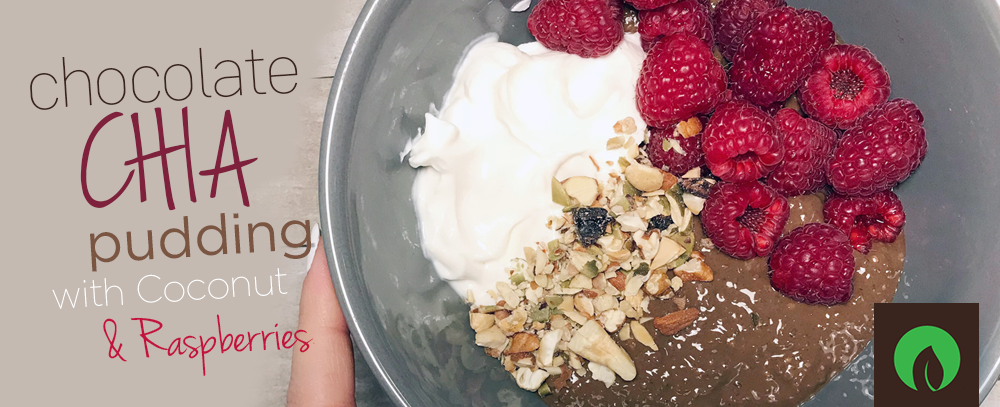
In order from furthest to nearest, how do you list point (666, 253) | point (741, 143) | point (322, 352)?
1. point (322, 352)
2. point (666, 253)
3. point (741, 143)

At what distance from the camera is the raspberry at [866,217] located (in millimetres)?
1131

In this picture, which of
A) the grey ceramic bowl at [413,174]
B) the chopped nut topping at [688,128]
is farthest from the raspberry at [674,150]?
the grey ceramic bowl at [413,174]

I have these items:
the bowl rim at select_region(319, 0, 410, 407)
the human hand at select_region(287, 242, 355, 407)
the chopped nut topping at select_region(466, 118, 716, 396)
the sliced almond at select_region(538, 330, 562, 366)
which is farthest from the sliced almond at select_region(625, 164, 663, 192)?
the human hand at select_region(287, 242, 355, 407)

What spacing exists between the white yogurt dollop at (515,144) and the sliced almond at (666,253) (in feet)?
0.59

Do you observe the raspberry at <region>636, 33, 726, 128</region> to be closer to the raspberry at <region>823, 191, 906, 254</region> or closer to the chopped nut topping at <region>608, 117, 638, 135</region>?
the chopped nut topping at <region>608, 117, 638, 135</region>

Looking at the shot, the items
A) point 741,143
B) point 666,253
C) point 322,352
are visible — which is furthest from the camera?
point 322,352

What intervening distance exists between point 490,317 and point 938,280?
2.76ft

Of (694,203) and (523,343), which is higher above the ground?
(694,203)

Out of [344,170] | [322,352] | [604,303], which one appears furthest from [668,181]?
[322,352]

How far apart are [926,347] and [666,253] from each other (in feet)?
1.74

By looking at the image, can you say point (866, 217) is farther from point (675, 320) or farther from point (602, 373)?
point (602, 373)

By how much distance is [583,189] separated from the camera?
108 centimetres

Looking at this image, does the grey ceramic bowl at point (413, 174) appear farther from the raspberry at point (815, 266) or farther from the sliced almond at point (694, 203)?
the sliced almond at point (694, 203)

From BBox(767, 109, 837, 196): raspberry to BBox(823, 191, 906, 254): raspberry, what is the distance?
0.07 m
